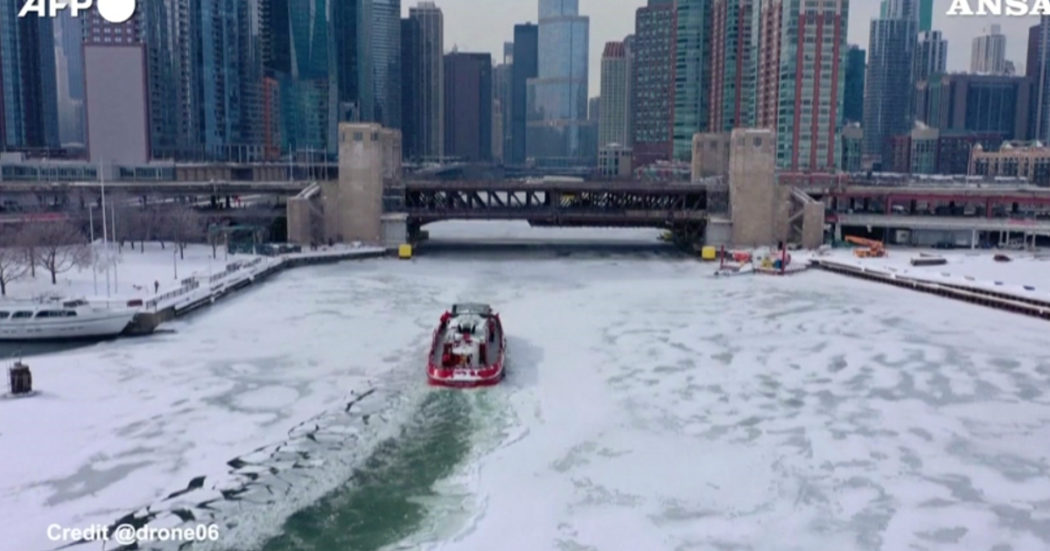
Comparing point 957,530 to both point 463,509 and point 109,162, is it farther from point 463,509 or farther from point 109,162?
point 109,162

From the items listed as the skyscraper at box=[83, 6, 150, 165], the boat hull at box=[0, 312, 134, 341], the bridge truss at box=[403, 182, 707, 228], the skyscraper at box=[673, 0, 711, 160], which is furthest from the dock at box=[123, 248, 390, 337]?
the skyscraper at box=[673, 0, 711, 160]

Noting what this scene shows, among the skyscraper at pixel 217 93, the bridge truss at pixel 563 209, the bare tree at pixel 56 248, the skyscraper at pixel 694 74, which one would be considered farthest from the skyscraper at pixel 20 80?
the bare tree at pixel 56 248

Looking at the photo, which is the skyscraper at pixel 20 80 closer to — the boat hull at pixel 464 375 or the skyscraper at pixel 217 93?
the skyscraper at pixel 217 93

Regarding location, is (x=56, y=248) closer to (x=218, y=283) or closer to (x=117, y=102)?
(x=218, y=283)

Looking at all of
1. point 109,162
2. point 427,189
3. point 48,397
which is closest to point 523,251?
point 427,189

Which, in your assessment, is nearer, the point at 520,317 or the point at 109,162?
the point at 520,317

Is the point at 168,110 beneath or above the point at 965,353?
above

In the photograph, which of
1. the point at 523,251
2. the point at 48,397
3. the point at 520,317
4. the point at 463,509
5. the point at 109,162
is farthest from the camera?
the point at 109,162

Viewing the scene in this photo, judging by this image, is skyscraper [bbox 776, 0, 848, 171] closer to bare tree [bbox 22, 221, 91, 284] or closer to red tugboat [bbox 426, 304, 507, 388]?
bare tree [bbox 22, 221, 91, 284]
